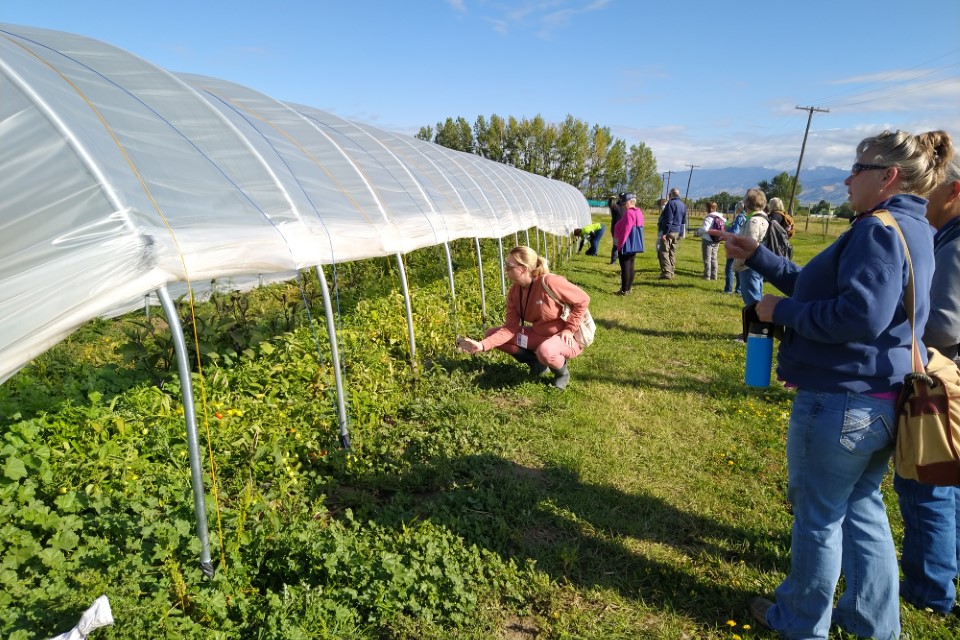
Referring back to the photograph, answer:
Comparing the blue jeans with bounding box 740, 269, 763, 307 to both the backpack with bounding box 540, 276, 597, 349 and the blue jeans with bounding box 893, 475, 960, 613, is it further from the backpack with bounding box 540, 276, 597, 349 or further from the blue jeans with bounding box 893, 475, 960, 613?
the blue jeans with bounding box 893, 475, 960, 613

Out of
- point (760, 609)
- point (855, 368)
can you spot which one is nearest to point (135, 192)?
point (855, 368)

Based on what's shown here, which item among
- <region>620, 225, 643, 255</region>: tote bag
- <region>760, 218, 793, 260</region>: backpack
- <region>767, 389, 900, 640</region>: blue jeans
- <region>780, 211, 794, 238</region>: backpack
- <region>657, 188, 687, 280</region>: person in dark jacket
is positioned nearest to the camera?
<region>767, 389, 900, 640</region>: blue jeans

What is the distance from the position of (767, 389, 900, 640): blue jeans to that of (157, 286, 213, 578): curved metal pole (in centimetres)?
236

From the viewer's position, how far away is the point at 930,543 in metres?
2.37

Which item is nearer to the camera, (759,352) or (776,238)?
(759,352)

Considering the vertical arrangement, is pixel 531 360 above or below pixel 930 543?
Result: above

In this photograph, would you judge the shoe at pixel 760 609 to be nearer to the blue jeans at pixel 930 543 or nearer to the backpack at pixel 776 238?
the blue jeans at pixel 930 543

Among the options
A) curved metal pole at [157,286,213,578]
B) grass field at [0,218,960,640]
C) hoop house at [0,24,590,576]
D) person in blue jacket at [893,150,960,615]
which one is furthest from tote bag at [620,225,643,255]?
curved metal pole at [157,286,213,578]

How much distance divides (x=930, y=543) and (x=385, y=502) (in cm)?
269

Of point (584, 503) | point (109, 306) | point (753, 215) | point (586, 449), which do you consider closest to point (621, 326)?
point (753, 215)

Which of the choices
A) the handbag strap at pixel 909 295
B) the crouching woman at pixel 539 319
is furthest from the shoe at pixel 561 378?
the handbag strap at pixel 909 295

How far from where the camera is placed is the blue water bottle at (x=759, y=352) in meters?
2.32

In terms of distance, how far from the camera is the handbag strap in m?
1.73

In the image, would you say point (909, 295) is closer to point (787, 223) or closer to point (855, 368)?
point (855, 368)
